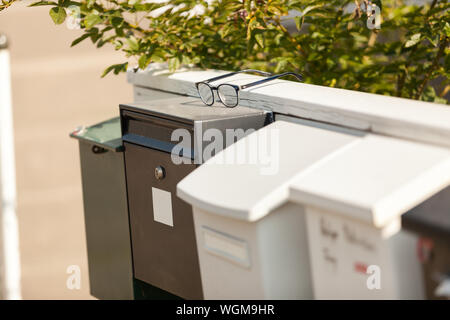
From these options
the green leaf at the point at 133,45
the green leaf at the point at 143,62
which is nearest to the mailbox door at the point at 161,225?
the green leaf at the point at 143,62

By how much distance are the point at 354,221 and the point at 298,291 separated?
0.38 metres

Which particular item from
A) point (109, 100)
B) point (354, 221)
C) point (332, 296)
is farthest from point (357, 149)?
point (109, 100)

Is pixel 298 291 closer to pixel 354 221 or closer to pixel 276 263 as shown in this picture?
pixel 276 263

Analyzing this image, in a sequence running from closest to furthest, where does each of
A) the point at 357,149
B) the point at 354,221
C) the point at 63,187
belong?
the point at 354,221 < the point at 357,149 < the point at 63,187

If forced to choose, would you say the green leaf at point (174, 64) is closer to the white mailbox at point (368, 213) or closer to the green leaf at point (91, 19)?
the green leaf at point (91, 19)

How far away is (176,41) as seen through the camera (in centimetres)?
327

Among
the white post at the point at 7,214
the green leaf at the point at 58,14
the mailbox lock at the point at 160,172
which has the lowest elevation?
the white post at the point at 7,214

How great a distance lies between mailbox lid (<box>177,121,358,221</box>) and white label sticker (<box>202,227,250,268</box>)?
0.33 feet

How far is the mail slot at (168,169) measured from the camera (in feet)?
8.26

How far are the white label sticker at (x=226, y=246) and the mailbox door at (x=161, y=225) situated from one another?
322 millimetres

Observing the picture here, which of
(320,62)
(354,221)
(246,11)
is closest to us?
(354,221)

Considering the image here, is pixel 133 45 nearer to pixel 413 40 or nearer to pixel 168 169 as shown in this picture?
pixel 168 169

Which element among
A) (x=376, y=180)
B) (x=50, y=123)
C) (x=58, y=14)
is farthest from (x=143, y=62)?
(x=50, y=123)

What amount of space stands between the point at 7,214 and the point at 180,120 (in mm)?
1745
